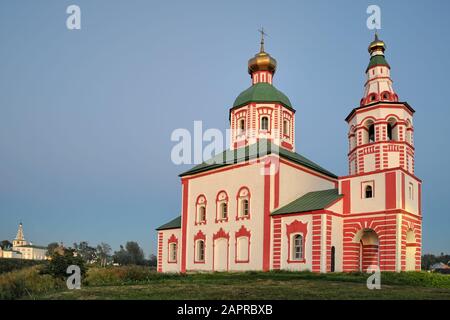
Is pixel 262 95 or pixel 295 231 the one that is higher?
pixel 262 95

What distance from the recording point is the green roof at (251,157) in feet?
99.5

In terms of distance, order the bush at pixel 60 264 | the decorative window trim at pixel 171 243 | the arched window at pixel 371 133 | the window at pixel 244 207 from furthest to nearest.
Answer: the decorative window trim at pixel 171 243 < the window at pixel 244 207 < the arched window at pixel 371 133 < the bush at pixel 60 264

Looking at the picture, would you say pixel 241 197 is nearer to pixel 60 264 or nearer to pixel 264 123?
pixel 264 123

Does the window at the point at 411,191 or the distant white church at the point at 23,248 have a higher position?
the window at the point at 411,191

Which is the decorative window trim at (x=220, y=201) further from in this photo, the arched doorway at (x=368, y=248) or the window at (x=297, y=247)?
the arched doorway at (x=368, y=248)

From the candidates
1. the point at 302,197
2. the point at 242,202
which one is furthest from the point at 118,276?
the point at 302,197

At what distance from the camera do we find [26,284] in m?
18.1

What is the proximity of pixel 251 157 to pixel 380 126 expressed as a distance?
27.7 feet

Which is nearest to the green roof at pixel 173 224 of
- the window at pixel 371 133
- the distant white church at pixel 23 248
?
the window at pixel 371 133

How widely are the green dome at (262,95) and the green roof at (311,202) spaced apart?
27.2 feet

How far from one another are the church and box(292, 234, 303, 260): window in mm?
58

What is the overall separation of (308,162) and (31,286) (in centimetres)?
2044

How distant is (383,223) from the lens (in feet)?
81.0
